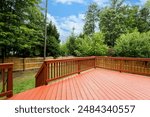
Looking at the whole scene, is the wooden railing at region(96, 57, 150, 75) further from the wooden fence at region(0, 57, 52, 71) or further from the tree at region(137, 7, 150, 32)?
the tree at region(137, 7, 150, 32)

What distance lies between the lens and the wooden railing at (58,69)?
228 inches

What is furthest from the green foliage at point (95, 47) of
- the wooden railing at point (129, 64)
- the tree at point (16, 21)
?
the wooden railing at point (129, 64)

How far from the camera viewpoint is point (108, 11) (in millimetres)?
24547

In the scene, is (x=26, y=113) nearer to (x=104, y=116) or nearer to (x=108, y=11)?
A: (x=104, y=116)

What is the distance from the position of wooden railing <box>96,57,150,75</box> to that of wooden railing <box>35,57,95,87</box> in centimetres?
159

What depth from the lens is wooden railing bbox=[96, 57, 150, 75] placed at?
8.12 meters

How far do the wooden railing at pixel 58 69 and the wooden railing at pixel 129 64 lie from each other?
1591 millimetres

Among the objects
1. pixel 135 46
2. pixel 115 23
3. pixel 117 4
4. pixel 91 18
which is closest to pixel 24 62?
pixel 135 46

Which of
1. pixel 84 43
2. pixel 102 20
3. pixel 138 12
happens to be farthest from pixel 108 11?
pixel 84 43

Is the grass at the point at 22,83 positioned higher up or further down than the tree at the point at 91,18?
further down

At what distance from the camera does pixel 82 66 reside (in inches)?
350

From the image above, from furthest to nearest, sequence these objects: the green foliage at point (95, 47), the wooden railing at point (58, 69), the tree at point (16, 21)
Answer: the green foliage at point (95, 47) < the tree at point (16, 21) < the wooden railing at point (58, 69)

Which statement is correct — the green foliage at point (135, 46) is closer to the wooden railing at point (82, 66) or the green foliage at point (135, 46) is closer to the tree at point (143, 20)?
the wooden railing at point (82, 66)

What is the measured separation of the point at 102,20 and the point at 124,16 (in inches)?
124
